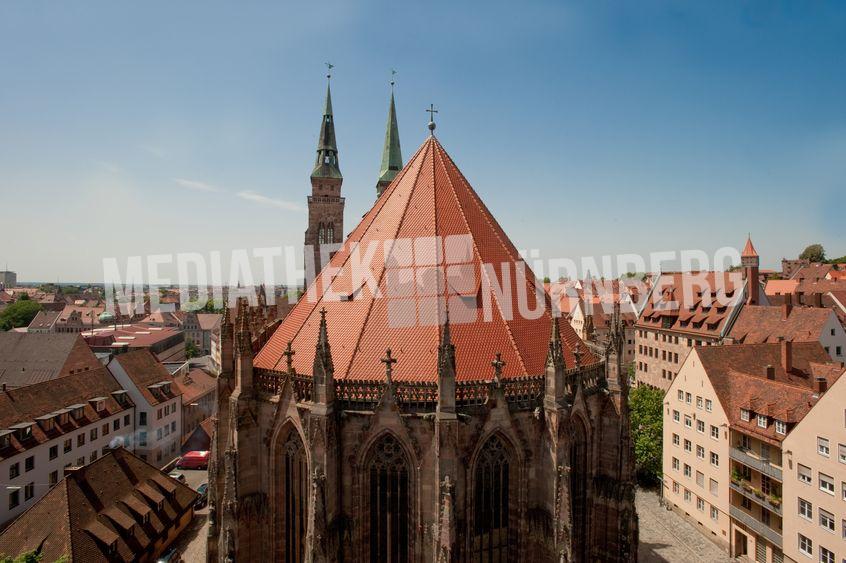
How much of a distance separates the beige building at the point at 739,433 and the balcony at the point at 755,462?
0.14ft

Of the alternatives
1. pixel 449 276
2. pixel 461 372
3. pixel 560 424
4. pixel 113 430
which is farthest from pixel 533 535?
pixel 113 430

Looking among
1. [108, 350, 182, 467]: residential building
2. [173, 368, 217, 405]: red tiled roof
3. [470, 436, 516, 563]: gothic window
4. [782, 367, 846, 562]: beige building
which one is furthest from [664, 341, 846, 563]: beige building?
[173, 368, 217, 405]: red tiled roof

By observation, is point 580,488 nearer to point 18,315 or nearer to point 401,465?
point 401,465

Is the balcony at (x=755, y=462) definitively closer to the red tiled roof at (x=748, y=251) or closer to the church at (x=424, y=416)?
the church at (x=424, y=416)

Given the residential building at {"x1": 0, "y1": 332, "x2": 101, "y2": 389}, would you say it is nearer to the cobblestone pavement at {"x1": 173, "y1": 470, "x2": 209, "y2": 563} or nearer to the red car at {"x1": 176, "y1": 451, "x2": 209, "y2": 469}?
the red car at {"x1": 176, "y1": 451, "x2": 209, "y2": 469}

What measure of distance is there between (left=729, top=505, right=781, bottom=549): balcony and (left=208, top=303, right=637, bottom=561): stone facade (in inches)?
623

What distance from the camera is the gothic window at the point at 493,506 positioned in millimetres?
14289

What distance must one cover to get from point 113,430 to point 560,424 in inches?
1379

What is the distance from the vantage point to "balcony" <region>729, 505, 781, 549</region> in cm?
2340

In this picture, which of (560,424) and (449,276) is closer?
(560,424)

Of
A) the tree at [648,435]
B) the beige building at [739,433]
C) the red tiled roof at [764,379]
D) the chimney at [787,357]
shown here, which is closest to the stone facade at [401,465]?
the red tiled roof at [764,379]

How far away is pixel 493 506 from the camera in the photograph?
1448 cm

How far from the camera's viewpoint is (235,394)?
1605 cm

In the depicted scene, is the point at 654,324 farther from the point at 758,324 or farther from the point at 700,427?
the point at 700,427
